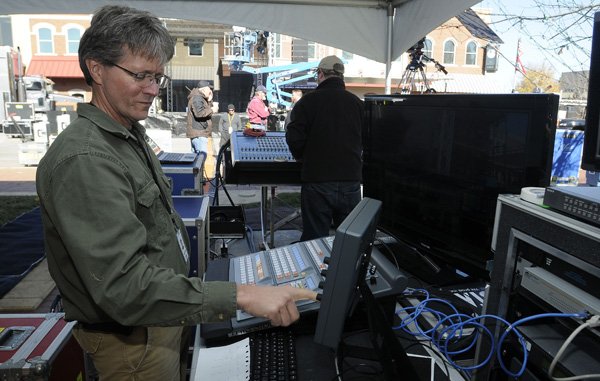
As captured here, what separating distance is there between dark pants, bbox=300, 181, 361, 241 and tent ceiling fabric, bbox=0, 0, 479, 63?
5.96 feet

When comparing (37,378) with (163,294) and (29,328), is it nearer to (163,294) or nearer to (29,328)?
(29,328)

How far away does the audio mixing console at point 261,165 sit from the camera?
3518mm

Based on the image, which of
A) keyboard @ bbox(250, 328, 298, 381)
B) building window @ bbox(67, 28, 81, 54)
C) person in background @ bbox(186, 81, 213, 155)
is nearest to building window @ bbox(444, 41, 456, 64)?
building window @ bbox(67, 28, 81, 54)

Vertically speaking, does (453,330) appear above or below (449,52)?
below

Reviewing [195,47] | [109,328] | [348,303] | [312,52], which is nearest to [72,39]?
[195,47]

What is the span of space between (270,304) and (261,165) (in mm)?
2503

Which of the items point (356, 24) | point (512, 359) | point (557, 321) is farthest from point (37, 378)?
point (356, 24)

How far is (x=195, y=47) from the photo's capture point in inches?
1163

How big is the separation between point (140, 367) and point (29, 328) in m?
0.83

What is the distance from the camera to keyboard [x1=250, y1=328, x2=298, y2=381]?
→ 112cm

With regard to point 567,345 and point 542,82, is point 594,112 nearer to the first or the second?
point 567,345

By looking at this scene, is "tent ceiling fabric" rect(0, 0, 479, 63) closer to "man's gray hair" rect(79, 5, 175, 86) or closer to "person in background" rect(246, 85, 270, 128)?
"man's gray hair" rect(79, 5, 175, 86)

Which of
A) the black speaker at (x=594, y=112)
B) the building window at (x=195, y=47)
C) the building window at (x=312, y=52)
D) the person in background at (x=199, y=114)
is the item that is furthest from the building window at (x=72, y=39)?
the black speaker at (x=594, y=112)

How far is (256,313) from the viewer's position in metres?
1.08
